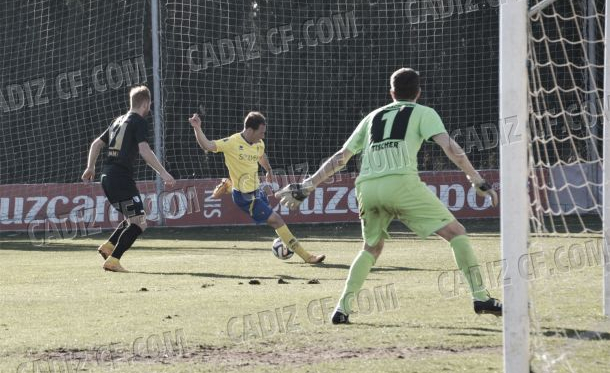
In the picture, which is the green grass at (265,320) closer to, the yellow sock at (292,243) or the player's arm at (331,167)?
the yellow sock at (292,243)

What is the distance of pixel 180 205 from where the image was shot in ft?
69.9

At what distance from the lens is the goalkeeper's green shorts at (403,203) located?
24.2 feet

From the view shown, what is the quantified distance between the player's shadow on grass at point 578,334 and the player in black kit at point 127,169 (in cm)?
601

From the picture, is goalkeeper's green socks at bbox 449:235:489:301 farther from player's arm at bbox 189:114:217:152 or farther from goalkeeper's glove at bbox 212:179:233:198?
goalkeeper's glove at bbox 212:179:233:198

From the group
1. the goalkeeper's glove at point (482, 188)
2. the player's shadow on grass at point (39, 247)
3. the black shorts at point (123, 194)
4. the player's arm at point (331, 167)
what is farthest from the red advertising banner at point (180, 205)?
the goalkeeper's glove at point (482, 188)

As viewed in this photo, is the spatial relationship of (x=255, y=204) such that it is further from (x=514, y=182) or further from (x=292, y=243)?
(x=514, y=182)

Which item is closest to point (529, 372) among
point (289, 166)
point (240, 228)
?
point (240, 228)

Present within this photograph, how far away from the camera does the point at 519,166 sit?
17.0 feet

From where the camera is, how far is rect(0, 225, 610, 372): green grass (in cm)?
615

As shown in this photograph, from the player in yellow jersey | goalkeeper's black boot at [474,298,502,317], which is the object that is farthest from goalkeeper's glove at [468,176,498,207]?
the player in yellow jersey

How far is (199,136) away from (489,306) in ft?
19.4

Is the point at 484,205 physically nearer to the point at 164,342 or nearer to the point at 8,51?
the point at 8,51

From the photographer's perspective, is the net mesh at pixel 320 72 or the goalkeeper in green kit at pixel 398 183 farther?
the net mesh at pixel 320 72

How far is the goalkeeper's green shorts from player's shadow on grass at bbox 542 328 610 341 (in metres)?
1.07
